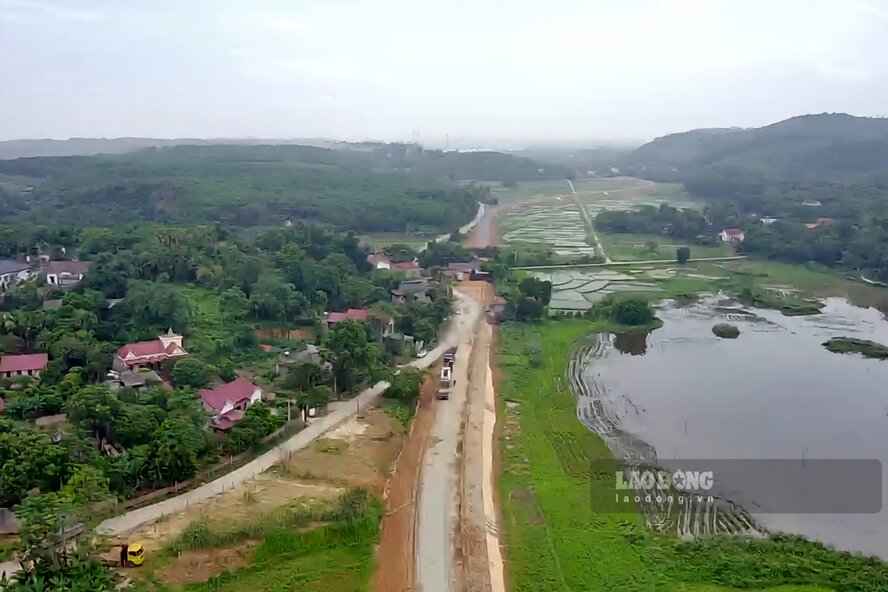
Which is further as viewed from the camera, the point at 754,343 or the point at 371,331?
the point at 754,343

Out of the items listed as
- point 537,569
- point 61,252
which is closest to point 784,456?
point 537,569

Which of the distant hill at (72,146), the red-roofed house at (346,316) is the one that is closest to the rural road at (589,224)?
the red-roofed house at (346,316)

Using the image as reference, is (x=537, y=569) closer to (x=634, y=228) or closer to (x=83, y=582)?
(x=83, y=582)

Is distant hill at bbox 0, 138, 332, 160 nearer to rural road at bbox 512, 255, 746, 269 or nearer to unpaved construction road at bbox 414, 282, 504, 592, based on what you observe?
rural road at bbox 512, 255, 746, 269

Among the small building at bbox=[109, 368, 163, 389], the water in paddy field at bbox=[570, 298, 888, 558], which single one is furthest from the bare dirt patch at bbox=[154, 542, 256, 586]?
the water in paddy field at bbox=[570, 298, 888, 558]

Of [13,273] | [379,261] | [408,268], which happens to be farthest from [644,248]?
[13,273]
